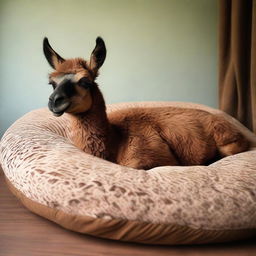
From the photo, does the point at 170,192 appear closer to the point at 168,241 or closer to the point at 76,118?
the point at 168,241

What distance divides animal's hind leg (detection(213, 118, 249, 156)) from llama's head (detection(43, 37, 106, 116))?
1.28 feet

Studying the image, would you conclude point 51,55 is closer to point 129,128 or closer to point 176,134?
point 129,128

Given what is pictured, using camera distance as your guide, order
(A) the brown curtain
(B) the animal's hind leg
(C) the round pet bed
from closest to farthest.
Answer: (C) the round pet bed < (B) the animal's hind leg < (A) the brown curtain

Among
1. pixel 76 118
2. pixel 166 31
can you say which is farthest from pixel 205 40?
pixel 76 118

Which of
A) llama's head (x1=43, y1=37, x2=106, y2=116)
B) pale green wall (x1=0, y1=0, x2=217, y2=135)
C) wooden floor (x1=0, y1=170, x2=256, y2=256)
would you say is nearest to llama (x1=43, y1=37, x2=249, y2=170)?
llama's head (x1=43, y1=37, x2=106, y2=116)

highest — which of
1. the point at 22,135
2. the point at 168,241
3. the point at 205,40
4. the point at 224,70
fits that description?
the point at 205,40

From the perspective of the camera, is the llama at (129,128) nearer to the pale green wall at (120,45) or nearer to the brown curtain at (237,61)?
the brown curtain at (237,61)

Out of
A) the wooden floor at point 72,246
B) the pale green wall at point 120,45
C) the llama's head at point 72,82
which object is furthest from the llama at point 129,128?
the pale green wall at point 120,45

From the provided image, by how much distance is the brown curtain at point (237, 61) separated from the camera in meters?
1.31

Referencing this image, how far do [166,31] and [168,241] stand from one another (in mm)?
1096

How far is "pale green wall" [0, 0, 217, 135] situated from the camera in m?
1.58

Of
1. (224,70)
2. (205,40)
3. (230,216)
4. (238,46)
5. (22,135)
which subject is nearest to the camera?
(230,216)

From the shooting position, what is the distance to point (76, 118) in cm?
94

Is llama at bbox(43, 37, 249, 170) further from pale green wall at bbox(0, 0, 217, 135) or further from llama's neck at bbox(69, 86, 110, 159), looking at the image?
pale green wall at bbox(0, 0, 217, 135)
